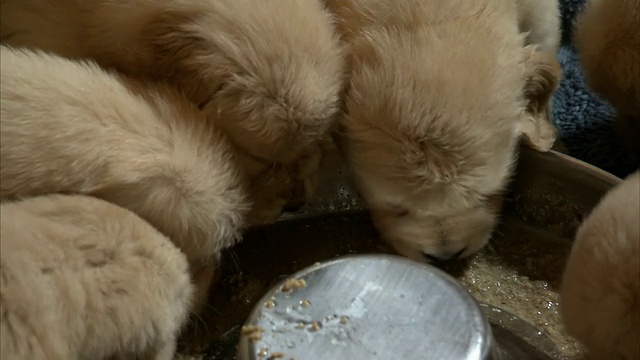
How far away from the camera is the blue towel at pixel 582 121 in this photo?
6.01 feet

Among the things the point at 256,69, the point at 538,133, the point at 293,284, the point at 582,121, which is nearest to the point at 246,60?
the point at 256,69

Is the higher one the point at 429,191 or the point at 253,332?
the point at 429,191

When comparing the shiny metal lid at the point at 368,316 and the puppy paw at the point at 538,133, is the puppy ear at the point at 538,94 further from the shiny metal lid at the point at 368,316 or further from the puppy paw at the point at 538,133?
the shiny metal lid at the point at 368,316

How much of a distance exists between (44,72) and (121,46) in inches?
7.6

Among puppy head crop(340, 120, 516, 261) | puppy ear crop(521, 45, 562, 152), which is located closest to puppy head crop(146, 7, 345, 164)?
puppy head crop(340, 120, 516, 261)

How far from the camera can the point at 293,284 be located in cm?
133

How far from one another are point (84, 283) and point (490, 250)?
31.7 inches

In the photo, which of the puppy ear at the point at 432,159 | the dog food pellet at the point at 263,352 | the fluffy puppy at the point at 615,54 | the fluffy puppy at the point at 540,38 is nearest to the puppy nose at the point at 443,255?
the puppy ear at the point at 432,159

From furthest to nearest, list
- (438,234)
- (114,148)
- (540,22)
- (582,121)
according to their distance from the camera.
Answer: (582,121) < (540,22) < (438,234) < (114,148)

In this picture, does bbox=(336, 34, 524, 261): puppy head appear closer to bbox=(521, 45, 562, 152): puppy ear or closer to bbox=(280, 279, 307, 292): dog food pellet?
bbox=(521, 45, 562, 152): puppy ear

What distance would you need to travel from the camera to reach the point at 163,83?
4.48ft

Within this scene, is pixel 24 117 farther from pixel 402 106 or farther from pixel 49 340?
pixel 402 106

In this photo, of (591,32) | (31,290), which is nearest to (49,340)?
(31,290)

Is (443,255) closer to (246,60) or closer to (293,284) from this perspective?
(293,284)
